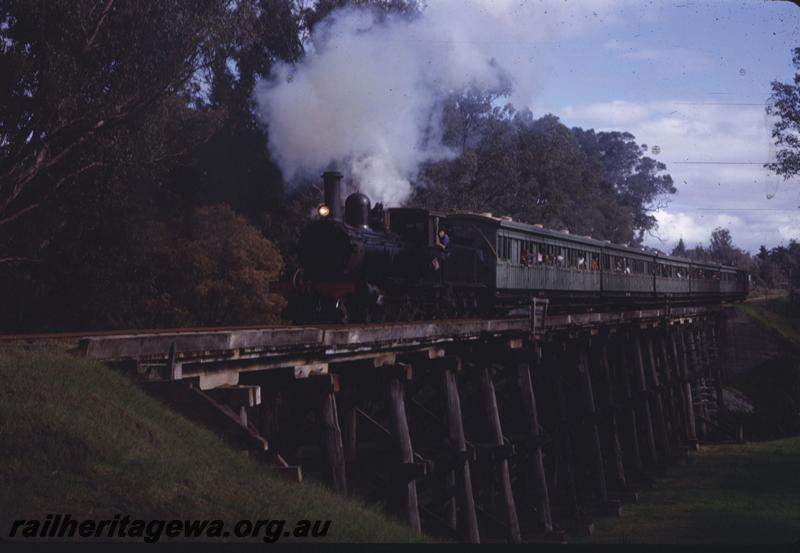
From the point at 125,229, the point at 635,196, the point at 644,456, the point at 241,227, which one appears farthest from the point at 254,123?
the point at 635,196

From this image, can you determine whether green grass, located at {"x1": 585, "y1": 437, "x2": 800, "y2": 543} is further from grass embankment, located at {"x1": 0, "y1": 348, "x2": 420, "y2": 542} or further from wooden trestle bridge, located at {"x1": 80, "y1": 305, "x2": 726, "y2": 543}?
grass embankment, located at {"x1": 0, "y1": 348, "x2": 420, "y2": 542}

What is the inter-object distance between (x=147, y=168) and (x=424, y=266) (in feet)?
45.4

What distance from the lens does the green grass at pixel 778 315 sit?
182ft

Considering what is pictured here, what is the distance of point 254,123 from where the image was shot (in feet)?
135

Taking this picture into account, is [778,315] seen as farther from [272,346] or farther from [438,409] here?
[272,346]

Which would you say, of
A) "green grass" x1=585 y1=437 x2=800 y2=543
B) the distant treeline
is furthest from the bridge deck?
the distant treeline

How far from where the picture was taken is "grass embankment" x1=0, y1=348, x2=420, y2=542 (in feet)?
25.2

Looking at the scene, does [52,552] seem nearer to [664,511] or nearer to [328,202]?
[328,202]

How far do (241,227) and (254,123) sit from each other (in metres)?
8.29

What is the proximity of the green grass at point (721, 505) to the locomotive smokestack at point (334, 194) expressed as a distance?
8966mm

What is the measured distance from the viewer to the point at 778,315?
6300 centimetres

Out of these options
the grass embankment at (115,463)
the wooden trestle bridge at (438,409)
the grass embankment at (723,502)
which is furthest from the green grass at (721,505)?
the grass embankment at (115,463)

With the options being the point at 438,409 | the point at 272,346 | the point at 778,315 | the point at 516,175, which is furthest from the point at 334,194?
the point at 778,315

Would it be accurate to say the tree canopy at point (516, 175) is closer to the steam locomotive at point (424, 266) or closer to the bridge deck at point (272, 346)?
the steam locomotive at point (424, 266)
